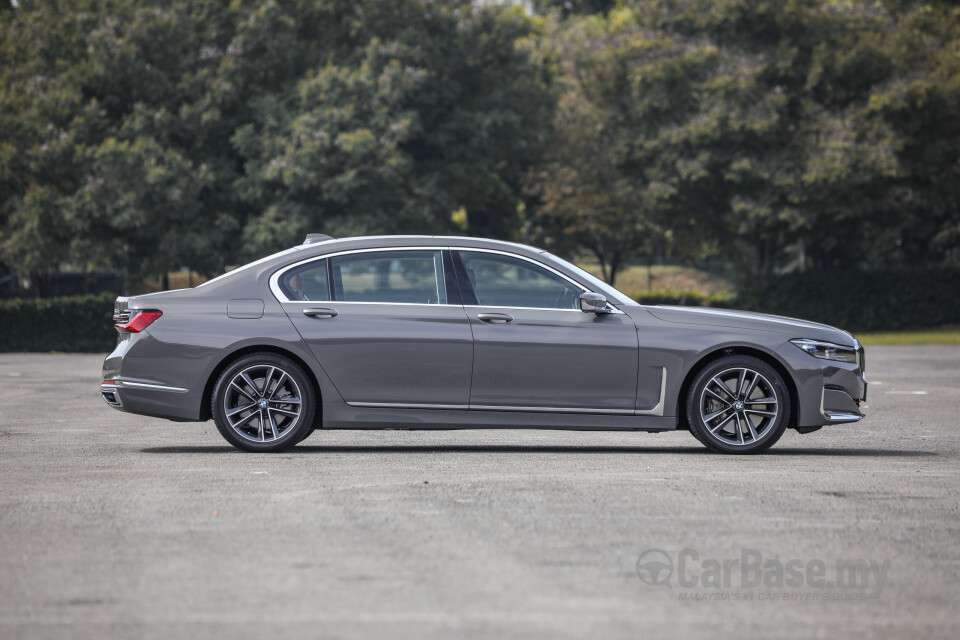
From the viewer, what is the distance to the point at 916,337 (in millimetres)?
36094

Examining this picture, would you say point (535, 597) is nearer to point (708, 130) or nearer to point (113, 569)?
point (113, 569)

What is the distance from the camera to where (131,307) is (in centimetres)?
1048

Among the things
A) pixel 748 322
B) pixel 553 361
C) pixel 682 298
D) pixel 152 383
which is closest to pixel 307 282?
pixel 152 383

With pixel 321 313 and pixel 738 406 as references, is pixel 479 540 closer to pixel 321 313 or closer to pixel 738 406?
pixel 321 313

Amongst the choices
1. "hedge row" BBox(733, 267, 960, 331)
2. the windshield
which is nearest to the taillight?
the windshield

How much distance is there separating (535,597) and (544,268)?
5141 mm

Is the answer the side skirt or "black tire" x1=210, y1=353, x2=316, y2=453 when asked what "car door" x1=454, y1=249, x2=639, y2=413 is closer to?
the side skirt

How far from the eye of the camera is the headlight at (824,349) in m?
10.4

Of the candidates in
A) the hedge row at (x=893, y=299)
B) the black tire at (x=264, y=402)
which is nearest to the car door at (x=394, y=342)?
the black tire at (x=264, y=402)

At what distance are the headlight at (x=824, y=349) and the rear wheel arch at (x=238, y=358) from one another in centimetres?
348

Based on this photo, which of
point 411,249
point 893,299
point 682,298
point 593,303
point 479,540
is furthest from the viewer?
point 682,298

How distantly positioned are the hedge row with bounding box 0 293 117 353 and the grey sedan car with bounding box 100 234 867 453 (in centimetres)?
2072

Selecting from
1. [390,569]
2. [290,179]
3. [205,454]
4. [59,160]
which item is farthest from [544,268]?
[59,160]

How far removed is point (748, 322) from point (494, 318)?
73.2 inches
